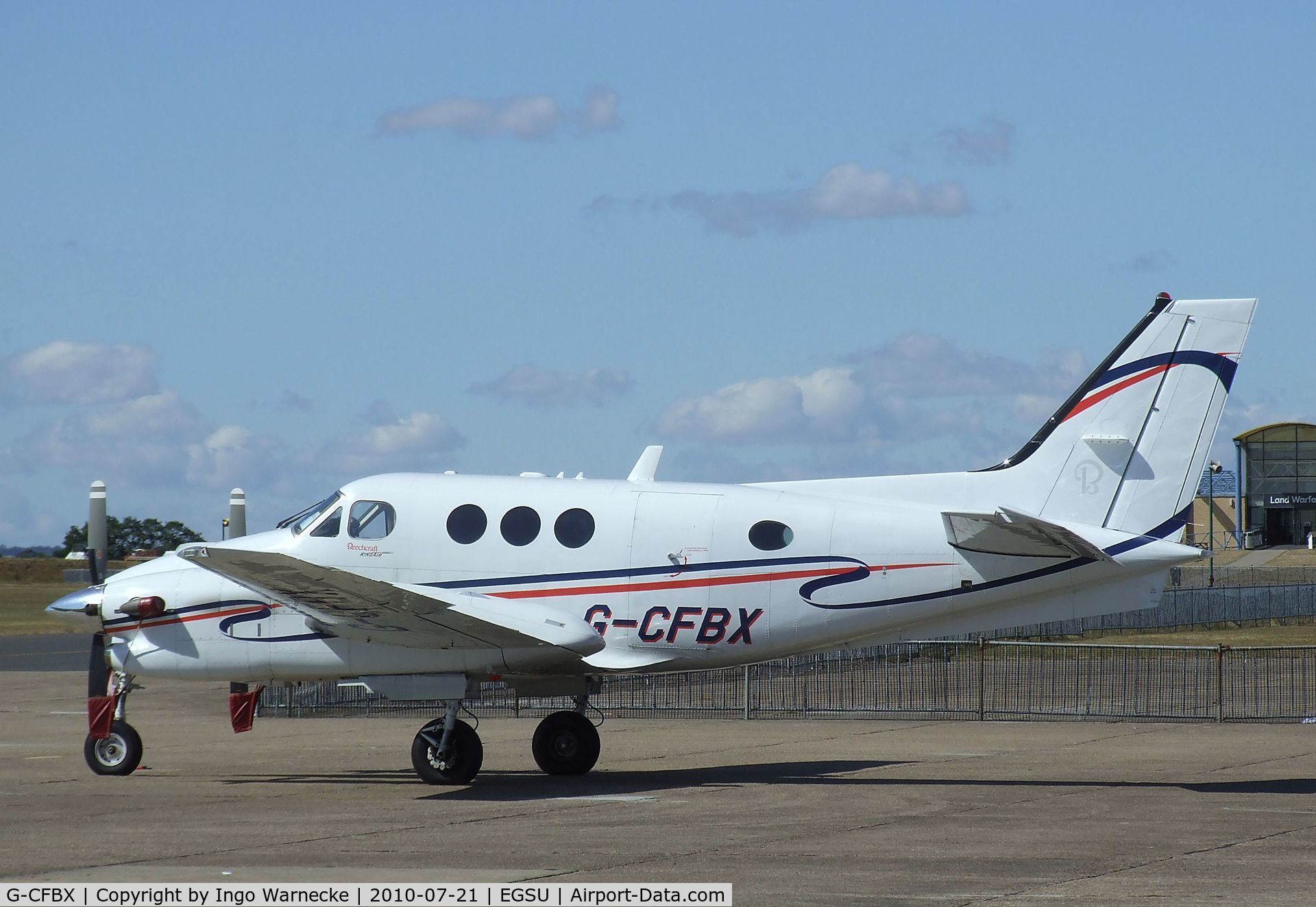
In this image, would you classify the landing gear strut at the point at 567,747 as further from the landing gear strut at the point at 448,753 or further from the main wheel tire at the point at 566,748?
the landing gear strut at the point at 448,753

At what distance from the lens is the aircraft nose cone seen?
17547 mm

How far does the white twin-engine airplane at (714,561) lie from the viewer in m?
16.4

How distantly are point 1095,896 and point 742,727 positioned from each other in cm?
1352

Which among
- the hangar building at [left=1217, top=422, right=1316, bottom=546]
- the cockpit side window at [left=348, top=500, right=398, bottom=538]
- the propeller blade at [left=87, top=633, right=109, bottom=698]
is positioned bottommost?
the propeller blade at [left=87, top=633, right=109, bottom=698]

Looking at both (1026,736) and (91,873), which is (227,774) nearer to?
(91,873)

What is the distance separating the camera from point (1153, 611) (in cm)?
4247

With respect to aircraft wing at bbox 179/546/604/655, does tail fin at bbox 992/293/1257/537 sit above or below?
above

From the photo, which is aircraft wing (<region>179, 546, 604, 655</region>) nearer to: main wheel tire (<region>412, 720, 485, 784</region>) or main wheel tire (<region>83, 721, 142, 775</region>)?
main wheel tire (<region>412, 720, 485, 784</region>)

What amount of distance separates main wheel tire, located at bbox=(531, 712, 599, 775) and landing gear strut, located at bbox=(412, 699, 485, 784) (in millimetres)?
1288

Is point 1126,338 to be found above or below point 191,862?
above

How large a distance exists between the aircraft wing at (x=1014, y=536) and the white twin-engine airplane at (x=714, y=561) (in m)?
0.03

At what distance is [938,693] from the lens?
27328 mm

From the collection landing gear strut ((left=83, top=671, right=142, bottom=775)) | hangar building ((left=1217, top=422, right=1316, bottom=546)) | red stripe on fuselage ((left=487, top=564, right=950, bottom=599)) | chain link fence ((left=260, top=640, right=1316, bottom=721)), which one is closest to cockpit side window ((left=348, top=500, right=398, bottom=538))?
red stripe on fuselage ((left=487, top=564, right=950, bottom=599))

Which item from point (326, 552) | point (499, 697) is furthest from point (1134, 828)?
point (499, 697)
